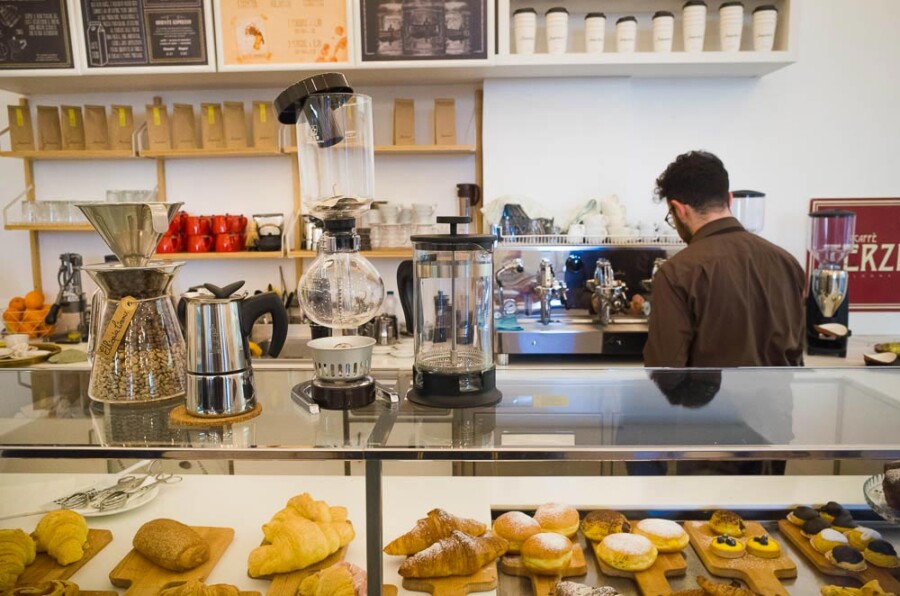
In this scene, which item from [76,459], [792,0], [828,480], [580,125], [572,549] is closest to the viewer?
[76,459]

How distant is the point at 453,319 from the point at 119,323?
1.96ft

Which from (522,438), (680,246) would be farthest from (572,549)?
(680,246)

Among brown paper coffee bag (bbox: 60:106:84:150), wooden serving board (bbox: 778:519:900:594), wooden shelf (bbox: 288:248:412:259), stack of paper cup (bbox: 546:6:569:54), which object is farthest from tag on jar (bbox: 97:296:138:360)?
brown paper coffee bag (bbox: 60:106:84:150)

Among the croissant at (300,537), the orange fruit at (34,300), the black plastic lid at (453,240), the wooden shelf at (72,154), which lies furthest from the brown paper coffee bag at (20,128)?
the black plastic lid at (453,240)

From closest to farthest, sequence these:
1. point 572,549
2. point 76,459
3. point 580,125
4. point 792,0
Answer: point 76,459 < point 572,549 < point 792,0 < point 580,125

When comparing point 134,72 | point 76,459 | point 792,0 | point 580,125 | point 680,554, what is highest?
point 792,0

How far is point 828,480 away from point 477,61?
2541 millimetres

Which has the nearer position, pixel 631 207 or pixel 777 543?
pixel 777 543

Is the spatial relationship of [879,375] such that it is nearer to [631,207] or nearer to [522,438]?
[522,438]

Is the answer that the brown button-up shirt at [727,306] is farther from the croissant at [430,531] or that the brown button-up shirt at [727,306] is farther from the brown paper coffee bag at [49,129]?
the brown paper coffee bag at [49,129]

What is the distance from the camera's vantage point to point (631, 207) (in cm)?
381

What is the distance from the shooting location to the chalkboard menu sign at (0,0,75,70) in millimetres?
3430

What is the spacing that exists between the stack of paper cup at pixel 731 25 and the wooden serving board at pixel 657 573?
290 centimetres

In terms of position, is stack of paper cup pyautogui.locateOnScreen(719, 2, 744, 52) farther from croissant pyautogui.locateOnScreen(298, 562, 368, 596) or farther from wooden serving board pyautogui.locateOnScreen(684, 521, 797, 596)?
croissant pyautogui.locateOnScreen(298, 562, 368, 596)
